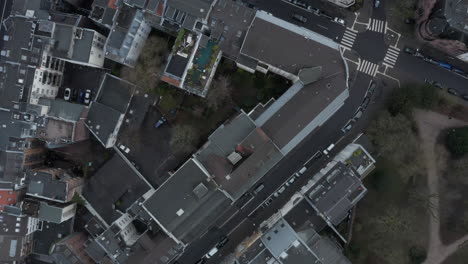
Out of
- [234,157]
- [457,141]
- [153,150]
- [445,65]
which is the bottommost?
[153,150]

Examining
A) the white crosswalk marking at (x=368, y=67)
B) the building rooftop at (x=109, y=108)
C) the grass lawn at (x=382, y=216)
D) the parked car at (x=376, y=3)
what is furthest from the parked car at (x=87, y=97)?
the parked car at (x=376, y=3)

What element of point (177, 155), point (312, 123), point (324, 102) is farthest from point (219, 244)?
point (324, 102)

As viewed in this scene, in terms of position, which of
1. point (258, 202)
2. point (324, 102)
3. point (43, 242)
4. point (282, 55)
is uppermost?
point (282, 55)

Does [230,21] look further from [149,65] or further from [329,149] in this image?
[329,149]

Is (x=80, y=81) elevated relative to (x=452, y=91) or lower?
lower

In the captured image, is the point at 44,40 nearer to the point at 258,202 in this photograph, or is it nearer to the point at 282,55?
the point at 282,55

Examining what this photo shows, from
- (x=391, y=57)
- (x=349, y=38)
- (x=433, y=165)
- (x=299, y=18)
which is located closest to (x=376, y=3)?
(x=349, y=38)
